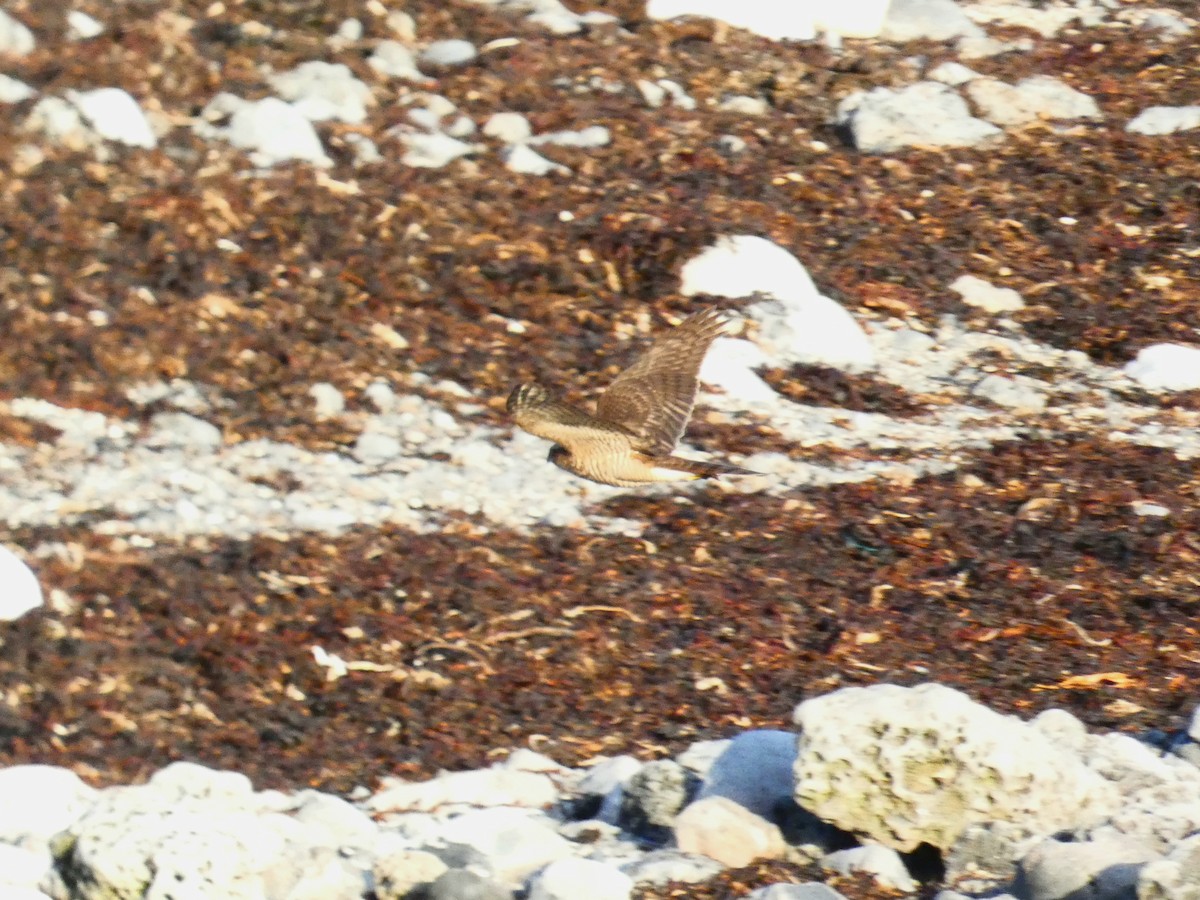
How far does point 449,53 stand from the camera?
27.8 ft

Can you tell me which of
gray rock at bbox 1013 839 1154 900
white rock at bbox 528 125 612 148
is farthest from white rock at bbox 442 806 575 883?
white rock at bbox 528 125 612 148

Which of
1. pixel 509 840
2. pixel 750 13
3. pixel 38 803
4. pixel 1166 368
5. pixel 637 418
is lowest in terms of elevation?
pixel 38 803

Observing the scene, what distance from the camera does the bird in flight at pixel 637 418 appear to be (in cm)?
540

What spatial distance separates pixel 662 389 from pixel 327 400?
4.25 feet

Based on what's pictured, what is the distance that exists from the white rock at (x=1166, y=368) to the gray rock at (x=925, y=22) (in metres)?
2.38

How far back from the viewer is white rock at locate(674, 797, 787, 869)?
13.6 ft

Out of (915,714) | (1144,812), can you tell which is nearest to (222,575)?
(915,714)

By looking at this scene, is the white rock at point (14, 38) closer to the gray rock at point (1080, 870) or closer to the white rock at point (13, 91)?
the white rock at point (13, 91)

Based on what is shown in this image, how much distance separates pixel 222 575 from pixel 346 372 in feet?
4.30

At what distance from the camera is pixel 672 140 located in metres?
8.32

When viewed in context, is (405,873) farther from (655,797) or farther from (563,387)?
(563,387)

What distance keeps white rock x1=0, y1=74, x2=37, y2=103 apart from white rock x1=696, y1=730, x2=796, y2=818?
4289 mm

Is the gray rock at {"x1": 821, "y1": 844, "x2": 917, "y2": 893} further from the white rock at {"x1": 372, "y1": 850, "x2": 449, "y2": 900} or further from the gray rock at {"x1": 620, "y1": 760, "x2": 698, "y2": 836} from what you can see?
the white rock at {"x1": 372, "y1": 850, "x2": 449, "y2": 900}

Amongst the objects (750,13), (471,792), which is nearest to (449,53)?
(750,13)
